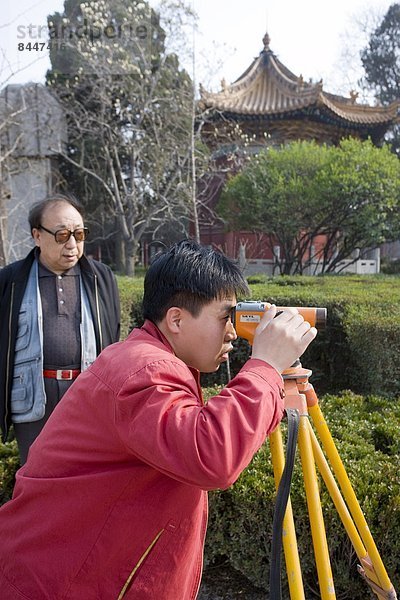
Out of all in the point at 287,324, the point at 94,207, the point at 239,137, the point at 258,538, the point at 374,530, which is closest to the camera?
the point at 287,324

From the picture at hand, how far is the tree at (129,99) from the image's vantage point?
1244 centimetres

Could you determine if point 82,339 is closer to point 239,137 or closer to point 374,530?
point 374,530

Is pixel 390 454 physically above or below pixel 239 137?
below

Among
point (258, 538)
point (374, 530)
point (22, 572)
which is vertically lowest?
point (258, 538)

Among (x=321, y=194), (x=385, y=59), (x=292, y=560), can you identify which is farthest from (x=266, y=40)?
(x=292, y=560)

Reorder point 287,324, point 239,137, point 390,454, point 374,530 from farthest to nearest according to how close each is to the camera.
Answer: point 239,137 < point 390,454 < point 374,530 < point 287,324

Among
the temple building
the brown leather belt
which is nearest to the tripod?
the brown leather belt

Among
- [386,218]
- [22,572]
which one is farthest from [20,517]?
[386,218]

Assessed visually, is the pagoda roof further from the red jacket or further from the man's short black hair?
the red jacket

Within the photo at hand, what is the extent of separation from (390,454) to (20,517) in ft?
5.46

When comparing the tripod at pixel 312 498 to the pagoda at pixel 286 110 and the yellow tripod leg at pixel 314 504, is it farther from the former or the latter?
the pagoda at pixel 286 110

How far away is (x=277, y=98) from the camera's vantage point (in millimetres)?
15688

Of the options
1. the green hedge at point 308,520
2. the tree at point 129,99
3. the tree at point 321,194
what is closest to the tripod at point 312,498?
the green hedge at point 308,520

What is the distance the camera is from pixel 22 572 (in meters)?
1.05
